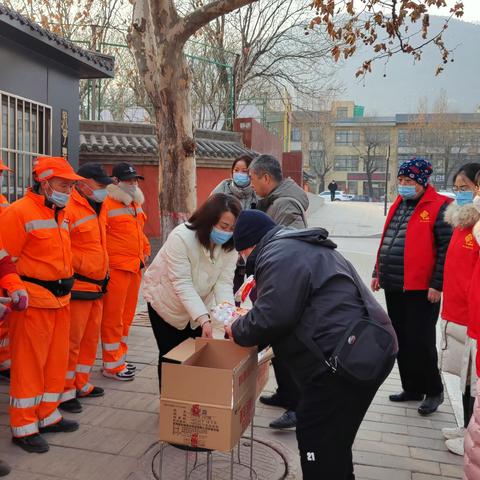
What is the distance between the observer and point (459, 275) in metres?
3.96

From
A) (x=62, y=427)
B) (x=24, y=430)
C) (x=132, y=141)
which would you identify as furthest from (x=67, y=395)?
(x=132, y=141)

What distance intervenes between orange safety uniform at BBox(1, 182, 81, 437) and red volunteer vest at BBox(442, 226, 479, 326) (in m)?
2.61

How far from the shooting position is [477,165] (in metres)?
4.36

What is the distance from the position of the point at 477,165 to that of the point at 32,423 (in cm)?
362

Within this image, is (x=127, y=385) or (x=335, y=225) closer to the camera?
(x=127, y=385)

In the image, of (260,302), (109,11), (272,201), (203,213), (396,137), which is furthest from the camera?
(396,137)

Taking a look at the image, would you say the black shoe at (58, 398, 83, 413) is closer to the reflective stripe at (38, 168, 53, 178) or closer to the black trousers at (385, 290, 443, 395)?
the reflective stripe at (38, 168, 53, 178)

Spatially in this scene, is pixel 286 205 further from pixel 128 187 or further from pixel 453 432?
pixel 453 432

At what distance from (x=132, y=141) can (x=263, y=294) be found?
32.8ft

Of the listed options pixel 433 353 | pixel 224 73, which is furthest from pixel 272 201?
pixel 224 73

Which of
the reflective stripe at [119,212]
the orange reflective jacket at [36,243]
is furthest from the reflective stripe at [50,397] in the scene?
the reflective stripe at [119,212]

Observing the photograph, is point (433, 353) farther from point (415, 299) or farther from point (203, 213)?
point (203, 213)

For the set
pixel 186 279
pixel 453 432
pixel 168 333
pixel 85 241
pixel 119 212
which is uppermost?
pixel 119 212

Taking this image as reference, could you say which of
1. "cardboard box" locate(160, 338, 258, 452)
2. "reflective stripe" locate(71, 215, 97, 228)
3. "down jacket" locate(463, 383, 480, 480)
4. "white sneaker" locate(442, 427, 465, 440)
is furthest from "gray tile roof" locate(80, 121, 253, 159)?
"down jacket" locate(463, 383, 480, 480)
